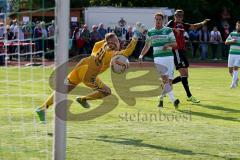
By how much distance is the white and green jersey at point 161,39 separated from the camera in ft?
44.5

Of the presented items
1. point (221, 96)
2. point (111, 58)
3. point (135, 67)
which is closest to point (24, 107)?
point (111, 58)

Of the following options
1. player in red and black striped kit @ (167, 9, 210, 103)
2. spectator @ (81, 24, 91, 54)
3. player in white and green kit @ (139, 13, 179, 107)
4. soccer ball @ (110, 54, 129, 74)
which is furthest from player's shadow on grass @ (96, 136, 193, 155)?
spectator @ (81, 24, 91, 54)

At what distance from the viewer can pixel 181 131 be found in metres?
10.3

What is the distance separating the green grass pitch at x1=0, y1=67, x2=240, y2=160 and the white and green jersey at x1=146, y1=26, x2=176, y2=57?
1266mm

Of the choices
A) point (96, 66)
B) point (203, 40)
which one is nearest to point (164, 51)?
point (96, 66)

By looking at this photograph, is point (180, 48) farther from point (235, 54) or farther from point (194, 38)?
point (194, 38)

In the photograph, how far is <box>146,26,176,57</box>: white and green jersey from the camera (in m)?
13.6

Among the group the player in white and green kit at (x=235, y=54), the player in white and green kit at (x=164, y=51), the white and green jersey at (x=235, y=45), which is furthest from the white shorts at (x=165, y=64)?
the white and green jersey at (x=235, y=45)

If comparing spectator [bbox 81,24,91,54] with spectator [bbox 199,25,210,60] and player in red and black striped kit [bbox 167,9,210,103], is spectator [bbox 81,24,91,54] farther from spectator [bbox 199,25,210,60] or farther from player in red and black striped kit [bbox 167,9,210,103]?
player in red and black striped kit [bbox 167,9,210,103]

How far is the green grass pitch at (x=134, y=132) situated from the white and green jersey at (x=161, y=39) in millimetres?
1266

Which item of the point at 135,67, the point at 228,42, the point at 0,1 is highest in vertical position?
the point at 0,1

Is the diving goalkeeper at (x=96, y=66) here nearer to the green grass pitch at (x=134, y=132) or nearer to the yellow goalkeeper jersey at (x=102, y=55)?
the yellow goalkeeper jersey at (x=102, y=55)

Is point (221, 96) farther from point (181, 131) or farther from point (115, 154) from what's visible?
point (115, 154)

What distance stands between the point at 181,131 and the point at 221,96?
6.29 m
